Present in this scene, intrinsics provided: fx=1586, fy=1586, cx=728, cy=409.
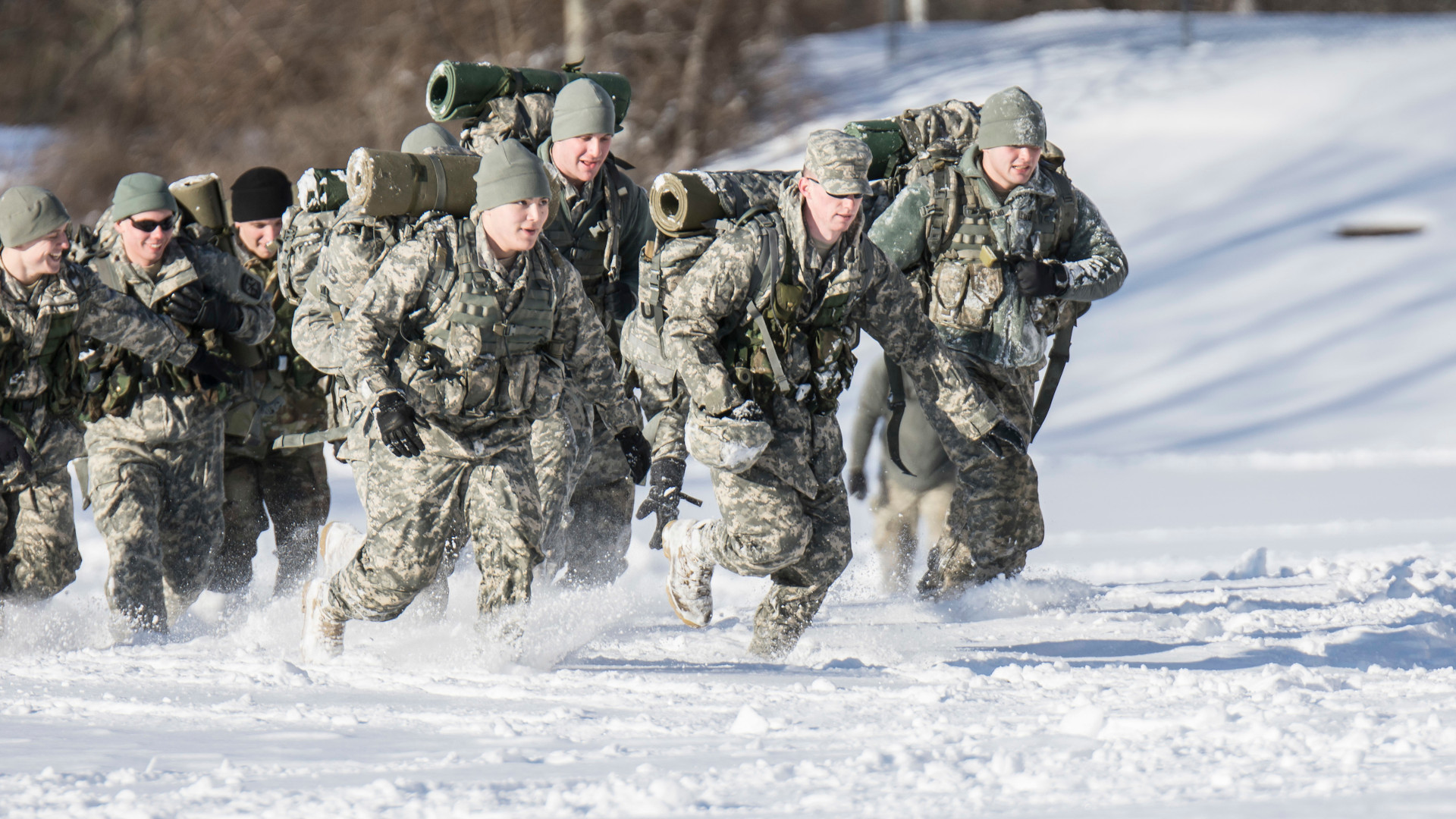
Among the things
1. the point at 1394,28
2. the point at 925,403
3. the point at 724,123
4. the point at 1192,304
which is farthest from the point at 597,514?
the point at 1394,28

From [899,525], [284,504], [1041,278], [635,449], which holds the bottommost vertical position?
[899,525]

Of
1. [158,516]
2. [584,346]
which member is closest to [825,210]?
[584,346]

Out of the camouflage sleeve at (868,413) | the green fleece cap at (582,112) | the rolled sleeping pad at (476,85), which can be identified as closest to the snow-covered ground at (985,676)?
the camouflage sleeve at (868,413)

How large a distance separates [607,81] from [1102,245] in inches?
92.8

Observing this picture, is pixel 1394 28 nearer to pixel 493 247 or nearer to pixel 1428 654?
pixel 1428 654

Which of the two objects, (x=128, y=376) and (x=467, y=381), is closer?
(x=467, y=381)

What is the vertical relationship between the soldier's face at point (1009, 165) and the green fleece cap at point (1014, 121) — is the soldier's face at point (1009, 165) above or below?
below

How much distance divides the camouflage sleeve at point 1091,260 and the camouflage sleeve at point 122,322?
11.8ft

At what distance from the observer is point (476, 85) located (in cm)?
684

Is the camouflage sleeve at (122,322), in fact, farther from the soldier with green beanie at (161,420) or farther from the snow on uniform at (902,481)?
the snow on uniform at (902,481)

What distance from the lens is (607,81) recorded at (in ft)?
23.9

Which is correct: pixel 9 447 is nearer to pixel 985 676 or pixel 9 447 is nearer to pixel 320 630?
pixel 320 630

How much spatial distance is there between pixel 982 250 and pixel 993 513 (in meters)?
1.13

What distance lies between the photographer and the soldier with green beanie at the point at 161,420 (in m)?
6.27
